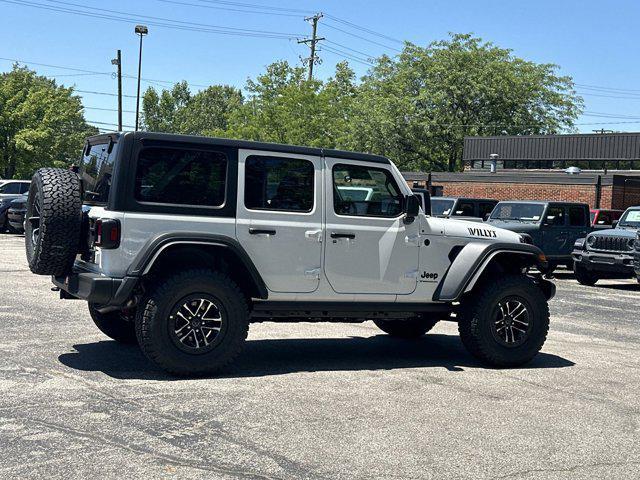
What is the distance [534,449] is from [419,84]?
2128 inches

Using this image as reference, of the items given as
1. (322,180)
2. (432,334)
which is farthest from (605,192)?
(322,180)

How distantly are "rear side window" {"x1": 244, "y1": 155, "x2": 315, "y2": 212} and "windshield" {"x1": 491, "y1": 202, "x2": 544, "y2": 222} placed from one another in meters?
13.7

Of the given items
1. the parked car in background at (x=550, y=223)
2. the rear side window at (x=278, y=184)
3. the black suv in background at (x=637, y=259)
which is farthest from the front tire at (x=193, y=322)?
the parked car in background at (x=550, y=223)

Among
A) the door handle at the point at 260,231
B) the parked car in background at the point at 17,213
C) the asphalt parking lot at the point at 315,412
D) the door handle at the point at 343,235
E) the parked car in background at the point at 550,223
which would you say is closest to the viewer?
the asphalt parking lot at the point at 315,412

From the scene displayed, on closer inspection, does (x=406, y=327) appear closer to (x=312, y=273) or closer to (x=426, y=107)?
(x=312, y=273)

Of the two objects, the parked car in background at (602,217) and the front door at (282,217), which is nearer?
the front door at (282,217)

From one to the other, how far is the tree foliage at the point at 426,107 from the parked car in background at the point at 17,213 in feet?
97.7

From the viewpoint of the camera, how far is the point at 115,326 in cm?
850

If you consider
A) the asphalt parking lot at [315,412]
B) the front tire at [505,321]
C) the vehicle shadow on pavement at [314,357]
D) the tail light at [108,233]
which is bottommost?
the vehicle shadow on pavement at [314,357]

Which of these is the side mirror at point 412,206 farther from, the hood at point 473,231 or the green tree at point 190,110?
the green tree at point 190,110

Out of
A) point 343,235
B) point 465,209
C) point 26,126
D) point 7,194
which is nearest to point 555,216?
point 465,209

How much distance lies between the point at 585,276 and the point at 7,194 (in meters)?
20.4

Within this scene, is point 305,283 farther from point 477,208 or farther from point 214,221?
point 477,208

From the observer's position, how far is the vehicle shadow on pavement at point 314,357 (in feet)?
24.6
